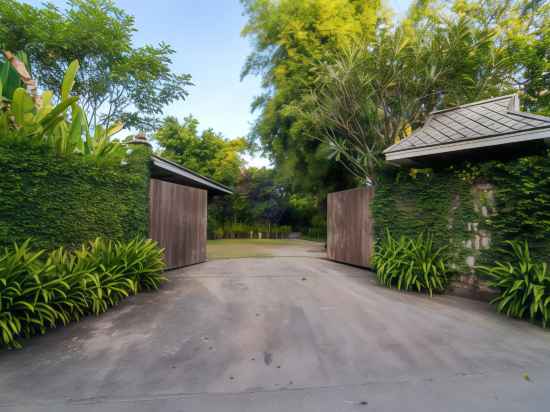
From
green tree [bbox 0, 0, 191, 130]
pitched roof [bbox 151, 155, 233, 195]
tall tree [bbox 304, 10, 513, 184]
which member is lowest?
pitched roof [bbox 151, 155, 233, 195]

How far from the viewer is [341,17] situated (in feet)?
30.4

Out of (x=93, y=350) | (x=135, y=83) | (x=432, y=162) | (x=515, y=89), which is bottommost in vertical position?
(x=93, y=350)

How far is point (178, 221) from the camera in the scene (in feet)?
20.7

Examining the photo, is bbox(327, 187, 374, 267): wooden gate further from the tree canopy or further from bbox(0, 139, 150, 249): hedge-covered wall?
bbox(0, 139, 150, 249): hedge-covered wall

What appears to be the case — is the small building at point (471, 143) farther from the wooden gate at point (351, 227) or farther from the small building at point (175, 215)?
the small building at point (175, 215)

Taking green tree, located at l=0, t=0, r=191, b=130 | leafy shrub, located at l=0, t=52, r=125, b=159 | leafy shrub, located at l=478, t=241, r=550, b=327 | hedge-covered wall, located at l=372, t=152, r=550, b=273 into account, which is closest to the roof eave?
hedge-covered wall, located at l=372, t=152, r=550, b=273

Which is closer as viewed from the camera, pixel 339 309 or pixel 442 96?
pixel 339 309

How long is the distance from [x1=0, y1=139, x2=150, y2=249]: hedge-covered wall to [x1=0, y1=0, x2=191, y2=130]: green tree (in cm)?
764

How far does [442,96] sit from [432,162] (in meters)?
3.70

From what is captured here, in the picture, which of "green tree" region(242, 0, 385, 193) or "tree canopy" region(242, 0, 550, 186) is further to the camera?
"green tree" region(242, 0, 385, 193)

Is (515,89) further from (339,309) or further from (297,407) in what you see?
(297,407)

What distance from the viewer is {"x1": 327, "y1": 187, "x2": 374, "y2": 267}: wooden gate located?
6.15m

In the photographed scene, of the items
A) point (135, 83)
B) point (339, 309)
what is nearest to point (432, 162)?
point (339, 309)

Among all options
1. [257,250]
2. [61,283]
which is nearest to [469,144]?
[61,283]
